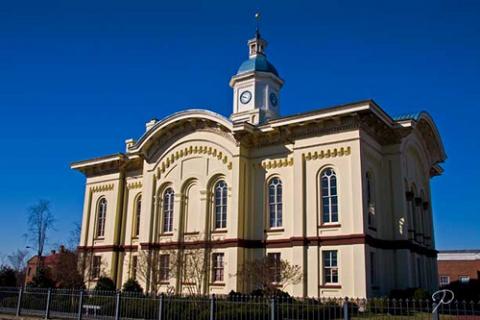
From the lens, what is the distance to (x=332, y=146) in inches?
1043

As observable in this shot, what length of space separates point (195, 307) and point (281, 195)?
36.8 feet

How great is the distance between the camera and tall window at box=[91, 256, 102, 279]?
35.9m

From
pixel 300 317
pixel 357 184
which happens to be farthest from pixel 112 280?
pixel 300 317

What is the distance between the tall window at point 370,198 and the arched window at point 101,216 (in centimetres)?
2002

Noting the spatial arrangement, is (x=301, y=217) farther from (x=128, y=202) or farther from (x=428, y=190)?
(x=128, y=202)

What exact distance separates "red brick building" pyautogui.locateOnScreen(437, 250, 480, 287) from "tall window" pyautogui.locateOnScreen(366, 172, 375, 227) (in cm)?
2994

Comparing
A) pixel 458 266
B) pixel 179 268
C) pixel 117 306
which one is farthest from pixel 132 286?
pixel 458 266

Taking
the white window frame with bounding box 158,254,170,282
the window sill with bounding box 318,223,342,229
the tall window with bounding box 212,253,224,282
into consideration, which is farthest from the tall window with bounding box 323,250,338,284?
the white window frame with bounding box 158,254,170,282

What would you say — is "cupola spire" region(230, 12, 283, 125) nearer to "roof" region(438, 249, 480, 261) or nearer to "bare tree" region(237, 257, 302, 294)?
"bare tree" region(237, 257, 302, 294)

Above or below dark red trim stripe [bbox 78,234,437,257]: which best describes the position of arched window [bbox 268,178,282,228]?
above

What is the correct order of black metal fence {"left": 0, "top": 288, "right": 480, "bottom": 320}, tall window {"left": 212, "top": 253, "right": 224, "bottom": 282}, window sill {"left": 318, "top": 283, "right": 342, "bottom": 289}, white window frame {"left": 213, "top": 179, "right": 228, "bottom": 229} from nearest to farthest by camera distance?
black metal fence {"left": 0, "top": 288, "right": 480, "bottom": 320}
window sill {"left": 318, "top": 283, "right": 342, "bottom": 289}
tall window {"left": 212, "top": 253, "right": 224, "bottom": 282}
white window frame {"left": 213, "top": 179, "right": 228, "bottom": 229}

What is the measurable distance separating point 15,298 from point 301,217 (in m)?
14.9

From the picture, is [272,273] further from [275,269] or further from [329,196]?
[329,196]

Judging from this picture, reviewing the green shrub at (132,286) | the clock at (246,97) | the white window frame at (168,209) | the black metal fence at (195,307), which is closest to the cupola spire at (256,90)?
the clock at (246,97)
